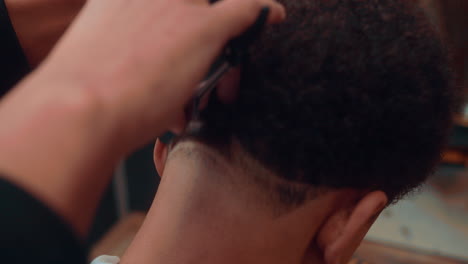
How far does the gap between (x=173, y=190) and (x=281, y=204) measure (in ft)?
0.60

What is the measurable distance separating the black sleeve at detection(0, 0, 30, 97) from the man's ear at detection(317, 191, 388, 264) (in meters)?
0.78

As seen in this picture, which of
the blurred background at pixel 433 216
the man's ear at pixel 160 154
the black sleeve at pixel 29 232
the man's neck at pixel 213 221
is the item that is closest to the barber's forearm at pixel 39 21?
the man's ear at pixel 160 154

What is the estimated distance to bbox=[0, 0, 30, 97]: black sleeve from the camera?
3.14 feet

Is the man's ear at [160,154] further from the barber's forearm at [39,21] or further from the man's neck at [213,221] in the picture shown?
the barber's forearm at [39,21]

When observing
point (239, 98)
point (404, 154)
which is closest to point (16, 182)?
point (239, 98)

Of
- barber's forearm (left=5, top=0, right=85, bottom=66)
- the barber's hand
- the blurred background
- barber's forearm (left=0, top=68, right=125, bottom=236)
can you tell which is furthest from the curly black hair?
the blurred background

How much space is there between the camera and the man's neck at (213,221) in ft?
2.25

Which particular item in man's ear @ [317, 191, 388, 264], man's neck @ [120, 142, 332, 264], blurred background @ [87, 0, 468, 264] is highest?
man's neck @ [120, 142, 332, 264]

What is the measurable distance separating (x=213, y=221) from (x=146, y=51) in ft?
1.06

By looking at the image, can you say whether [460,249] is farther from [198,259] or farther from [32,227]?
[32,227]

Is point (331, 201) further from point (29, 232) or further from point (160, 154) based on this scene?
point (29, 232)

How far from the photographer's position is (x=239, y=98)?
2.14 feet

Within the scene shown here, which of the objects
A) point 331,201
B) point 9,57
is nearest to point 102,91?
point 331,201

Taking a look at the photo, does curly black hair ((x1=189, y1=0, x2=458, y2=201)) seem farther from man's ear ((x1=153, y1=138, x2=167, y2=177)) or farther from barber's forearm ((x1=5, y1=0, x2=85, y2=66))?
barber's forearm ((x1=5, y1=0, x2=85, y2=66))
